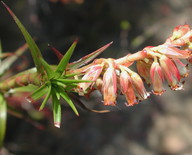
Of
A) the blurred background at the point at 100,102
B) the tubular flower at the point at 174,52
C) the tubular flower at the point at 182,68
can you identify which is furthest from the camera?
the blurred background at the point at 100,102

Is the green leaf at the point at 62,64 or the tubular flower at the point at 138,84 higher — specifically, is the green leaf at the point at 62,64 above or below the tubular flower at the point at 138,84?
above

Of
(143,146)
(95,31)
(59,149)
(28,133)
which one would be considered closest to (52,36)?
(95,31)

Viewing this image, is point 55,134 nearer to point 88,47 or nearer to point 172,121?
point 88,47

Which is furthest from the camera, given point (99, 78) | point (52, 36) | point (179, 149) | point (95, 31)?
point (179, 149)

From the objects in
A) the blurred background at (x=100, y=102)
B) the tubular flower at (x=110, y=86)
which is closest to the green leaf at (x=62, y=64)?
the tubular flower at (x=110, y=86)

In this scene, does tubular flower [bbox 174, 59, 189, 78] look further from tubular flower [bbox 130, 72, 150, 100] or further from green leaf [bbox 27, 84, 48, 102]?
green leaf [bbox 27, 84, 48, 102]

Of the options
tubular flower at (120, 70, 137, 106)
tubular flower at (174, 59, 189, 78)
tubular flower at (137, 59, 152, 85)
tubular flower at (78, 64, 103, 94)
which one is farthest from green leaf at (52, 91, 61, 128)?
tubular flower at (174, 59, 189, 78)

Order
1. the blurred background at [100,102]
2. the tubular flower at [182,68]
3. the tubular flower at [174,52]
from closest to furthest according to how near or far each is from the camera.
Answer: the tubular flower at [174,52]
the tubular flower at [182,68]
the blurred background at [100,102]

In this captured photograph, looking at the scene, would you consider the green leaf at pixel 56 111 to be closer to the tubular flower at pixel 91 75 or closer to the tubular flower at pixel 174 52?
the tubular flower at pixel 91 75
